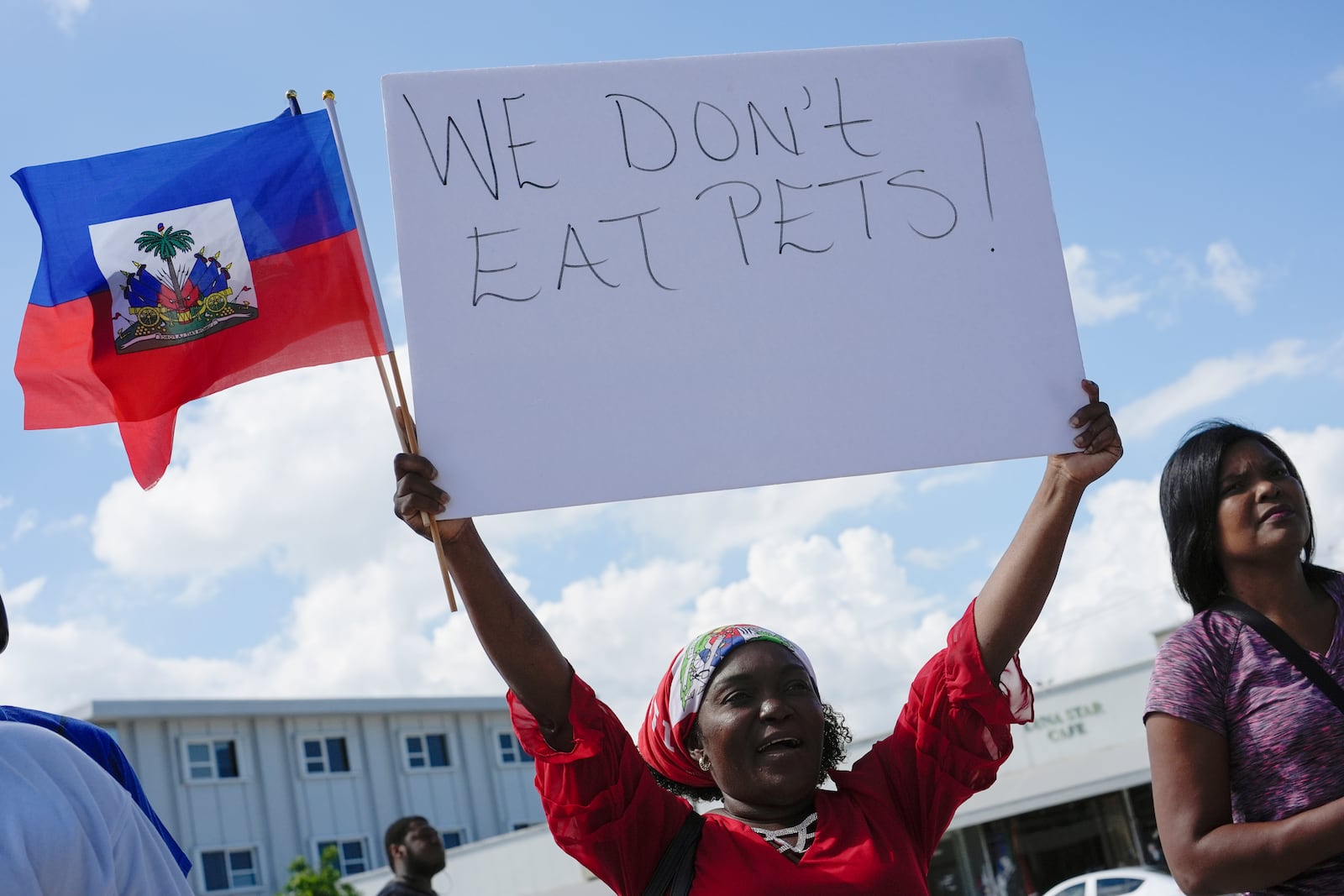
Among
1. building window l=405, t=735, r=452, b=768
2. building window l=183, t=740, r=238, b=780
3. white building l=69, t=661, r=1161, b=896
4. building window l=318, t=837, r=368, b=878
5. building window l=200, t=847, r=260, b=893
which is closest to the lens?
white building l=69, t=661, r=1161, b=896

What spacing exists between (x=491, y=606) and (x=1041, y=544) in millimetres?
1107

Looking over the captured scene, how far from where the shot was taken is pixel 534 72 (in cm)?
283

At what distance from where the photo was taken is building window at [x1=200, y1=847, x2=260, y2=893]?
29203 millimetres

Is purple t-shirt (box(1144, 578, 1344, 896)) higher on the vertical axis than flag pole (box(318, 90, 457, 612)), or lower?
lower

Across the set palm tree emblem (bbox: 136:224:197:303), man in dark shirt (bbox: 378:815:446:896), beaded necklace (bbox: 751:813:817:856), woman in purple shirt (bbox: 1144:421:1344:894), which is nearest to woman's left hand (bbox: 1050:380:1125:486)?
woman in purple shirt (bbox: 1144:421:1344:894)

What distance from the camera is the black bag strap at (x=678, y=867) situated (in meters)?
2.55

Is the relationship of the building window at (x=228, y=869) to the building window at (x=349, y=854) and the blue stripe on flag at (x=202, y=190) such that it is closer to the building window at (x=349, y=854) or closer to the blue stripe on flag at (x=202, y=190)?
the building window at (x=349, y=854)

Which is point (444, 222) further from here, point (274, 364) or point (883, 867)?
point (883, 867)

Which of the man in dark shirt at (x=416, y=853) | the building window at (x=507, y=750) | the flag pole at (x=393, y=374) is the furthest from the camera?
the building window at (x=507, y=750)

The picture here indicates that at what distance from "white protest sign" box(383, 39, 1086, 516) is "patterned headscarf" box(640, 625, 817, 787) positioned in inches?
15.1

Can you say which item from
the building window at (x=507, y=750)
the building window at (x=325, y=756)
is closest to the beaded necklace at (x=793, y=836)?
the building window at (x=325, y=756)

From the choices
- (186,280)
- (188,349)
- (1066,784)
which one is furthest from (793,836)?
(1066,784)

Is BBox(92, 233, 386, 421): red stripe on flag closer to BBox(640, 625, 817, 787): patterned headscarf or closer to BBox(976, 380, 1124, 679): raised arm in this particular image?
BBox(640, 625, 817, 787): patterned headscarf

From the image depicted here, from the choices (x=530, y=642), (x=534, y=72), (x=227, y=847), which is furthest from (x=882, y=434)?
(x=227, y=847)
